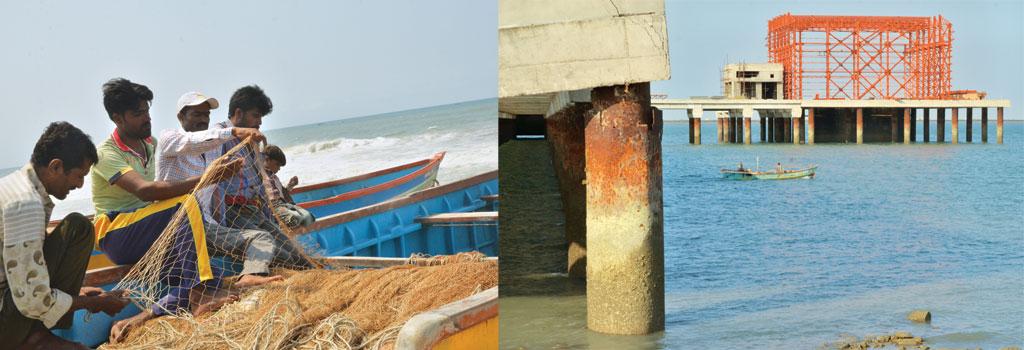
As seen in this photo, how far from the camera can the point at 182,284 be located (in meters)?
4.49

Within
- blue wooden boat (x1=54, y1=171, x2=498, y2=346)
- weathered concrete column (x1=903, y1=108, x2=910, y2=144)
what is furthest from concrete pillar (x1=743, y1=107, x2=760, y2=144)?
blue wooden boat (x1=54, y1=171, x2=498, y2=346)

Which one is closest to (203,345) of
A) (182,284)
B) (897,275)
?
(182,284)

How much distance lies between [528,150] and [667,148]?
45078 millimetres

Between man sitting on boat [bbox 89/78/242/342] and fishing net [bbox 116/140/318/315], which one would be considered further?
fishing net [bbox 116/140/318/315]

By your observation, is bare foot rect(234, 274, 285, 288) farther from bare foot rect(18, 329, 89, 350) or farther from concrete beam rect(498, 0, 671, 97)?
concrete beam rect(498, 0, 671, 97)

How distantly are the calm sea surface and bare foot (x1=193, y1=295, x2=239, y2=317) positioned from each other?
4749 millimetres

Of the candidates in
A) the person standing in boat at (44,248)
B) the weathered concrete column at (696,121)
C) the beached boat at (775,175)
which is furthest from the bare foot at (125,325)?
the weathered concrete column at (696,121)

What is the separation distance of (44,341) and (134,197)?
62cm

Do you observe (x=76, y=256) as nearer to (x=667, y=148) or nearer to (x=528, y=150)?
(x=528, y=150)

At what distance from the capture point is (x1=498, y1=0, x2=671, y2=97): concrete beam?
800 cm

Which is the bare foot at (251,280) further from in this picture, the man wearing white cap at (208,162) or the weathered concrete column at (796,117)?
the weathered concrete column at (796,117)

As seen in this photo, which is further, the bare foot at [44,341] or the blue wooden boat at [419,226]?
the blue wooden boat at [419,226]

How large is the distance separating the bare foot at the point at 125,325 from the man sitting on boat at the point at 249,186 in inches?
19.7

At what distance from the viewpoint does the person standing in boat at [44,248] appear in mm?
3865
